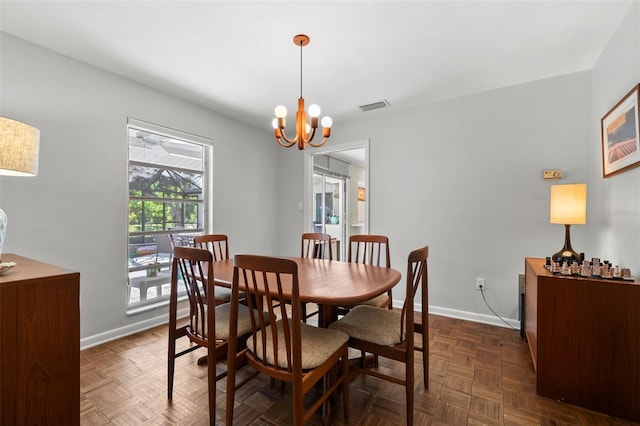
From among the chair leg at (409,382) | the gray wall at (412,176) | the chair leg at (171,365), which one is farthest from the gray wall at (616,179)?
the chair leg at (171,365)

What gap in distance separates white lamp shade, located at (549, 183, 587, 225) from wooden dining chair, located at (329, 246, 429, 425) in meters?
1.31

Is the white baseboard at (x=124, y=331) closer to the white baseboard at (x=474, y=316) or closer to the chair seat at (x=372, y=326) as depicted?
the chair seat at (x=372, y=326)

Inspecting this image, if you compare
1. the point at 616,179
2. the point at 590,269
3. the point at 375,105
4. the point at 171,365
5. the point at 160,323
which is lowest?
the point at 160,323

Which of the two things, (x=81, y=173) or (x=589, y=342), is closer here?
(x=589, y=342)

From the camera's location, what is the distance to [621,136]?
1800 millimetres

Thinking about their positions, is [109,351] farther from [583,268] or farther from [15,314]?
[583,268]

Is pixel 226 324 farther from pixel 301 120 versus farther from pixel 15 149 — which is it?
pixel 301 120

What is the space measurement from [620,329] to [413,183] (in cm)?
213

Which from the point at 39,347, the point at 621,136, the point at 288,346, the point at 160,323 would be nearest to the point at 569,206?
the point at 621,136

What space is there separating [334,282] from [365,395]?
2.58 feet

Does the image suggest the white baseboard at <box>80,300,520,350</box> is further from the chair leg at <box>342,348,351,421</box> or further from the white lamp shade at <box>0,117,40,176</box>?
the chair leg at <box>342,348,351,421</box>

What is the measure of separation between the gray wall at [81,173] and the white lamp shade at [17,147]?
2.82 feet

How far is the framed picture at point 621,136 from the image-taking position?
163 centimetres

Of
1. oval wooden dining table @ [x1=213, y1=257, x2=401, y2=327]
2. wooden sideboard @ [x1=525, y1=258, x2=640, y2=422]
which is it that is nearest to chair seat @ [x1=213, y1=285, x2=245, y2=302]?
oval wooden dining table @ [x1=213, y1=257, x2=401, y2=327]
